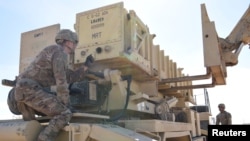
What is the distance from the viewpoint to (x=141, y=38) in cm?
510

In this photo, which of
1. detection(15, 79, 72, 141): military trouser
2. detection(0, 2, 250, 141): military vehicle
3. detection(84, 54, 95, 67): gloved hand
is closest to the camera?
detection(15, 79, 72, 141): military trouser

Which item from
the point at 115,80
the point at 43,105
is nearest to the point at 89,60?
the point at 115,80

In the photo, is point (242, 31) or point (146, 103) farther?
point (242, 31)

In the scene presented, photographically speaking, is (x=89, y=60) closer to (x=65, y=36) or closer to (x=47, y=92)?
(x=65, y=36)

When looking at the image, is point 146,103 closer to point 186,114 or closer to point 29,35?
point 186,114

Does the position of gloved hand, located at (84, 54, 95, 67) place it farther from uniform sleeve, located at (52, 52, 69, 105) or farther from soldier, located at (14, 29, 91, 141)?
uniform sleeve, located at (52, 52, 69, 105)

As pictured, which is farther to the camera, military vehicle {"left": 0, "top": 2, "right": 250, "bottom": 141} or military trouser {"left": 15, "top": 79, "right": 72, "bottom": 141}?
military vehicle {"left": 0, "top": 2, "right": 250, "bottom": 141}

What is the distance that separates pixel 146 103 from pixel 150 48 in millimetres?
1121

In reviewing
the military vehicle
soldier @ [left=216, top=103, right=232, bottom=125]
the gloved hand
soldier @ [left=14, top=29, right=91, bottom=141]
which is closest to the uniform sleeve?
soldier @ [left=14, top=29, right=91, bottom=141]

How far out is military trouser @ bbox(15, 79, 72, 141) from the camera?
120 inches

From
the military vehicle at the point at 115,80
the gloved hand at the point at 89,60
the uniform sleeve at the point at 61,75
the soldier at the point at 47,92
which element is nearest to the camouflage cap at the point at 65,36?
the soldier at the point at 47,92

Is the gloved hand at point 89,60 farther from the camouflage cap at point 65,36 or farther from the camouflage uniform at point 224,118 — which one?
the camouflage uniform at point 224,118

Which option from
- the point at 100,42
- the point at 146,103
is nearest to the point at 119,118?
the point at 146,103

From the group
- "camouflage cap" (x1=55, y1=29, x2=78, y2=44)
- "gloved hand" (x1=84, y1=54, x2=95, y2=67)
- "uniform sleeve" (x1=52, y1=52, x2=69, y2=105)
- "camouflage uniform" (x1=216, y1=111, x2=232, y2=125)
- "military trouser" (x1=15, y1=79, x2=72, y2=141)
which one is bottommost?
"camouflage uniform" (x1=216, y1=111, x2=232, y2=125)
